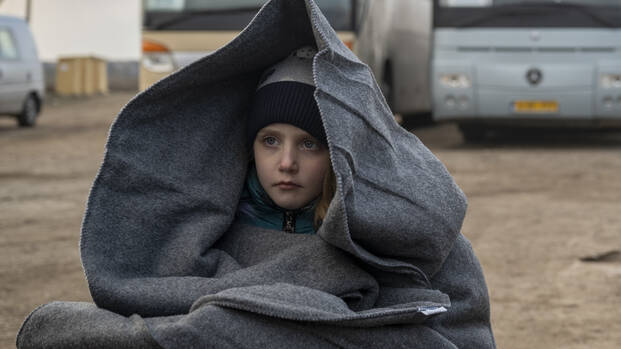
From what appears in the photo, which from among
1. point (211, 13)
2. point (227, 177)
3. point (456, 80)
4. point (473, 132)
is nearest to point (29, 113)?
point (211, 13)

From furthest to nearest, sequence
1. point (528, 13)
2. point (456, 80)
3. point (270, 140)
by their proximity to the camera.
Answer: point (456, 80) → point (528, 13) → point (270, 140)

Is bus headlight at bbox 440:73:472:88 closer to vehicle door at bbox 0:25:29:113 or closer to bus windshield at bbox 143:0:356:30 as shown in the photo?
bus windshield at bbox 143:0:356:30

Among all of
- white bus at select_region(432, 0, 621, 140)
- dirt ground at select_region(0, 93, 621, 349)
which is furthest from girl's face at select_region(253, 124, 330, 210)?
white bus at select_region(432, 0, 621, 140)

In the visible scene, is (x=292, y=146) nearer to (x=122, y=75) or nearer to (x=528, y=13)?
(x=528, y=13)

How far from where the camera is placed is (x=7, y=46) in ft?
57.3

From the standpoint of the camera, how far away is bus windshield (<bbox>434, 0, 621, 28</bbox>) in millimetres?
12305

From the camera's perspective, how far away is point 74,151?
46.8 feet

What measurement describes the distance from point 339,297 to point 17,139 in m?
14.4

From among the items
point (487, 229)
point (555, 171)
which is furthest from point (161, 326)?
point (555, 171)

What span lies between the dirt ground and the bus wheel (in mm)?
195

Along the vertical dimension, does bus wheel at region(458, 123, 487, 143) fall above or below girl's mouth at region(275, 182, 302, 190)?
below

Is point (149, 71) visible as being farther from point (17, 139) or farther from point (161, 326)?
point (161, 326)

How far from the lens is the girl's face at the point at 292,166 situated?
270 cm

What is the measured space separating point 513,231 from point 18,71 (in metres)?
12.0
